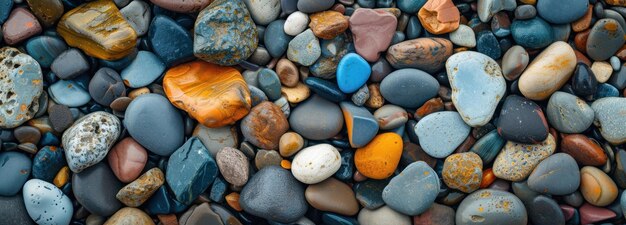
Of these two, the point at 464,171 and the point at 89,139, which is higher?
the point at 89,139

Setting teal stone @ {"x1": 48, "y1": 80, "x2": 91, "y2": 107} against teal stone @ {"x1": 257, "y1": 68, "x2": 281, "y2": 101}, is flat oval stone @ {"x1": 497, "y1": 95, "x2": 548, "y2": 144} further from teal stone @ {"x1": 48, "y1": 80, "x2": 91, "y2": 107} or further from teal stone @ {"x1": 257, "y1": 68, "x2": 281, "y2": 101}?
teal stone @ {"x1": 48, "y1": 80, "x2": 91, "y2": 107}

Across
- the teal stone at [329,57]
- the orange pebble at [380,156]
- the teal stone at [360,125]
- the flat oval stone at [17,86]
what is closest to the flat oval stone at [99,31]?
the flat oval stone at [17,86]

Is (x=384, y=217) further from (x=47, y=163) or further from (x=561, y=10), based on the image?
(x=47, y=163)

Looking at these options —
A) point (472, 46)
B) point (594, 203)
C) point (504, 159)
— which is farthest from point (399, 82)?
point (594, 203)

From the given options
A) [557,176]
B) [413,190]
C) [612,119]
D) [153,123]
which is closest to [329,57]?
[413,190]

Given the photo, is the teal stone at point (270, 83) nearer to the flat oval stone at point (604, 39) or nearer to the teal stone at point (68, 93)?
the teal stone at point (68, 93)

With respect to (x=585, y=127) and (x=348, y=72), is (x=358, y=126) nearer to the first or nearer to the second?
(x=348, y=72)
